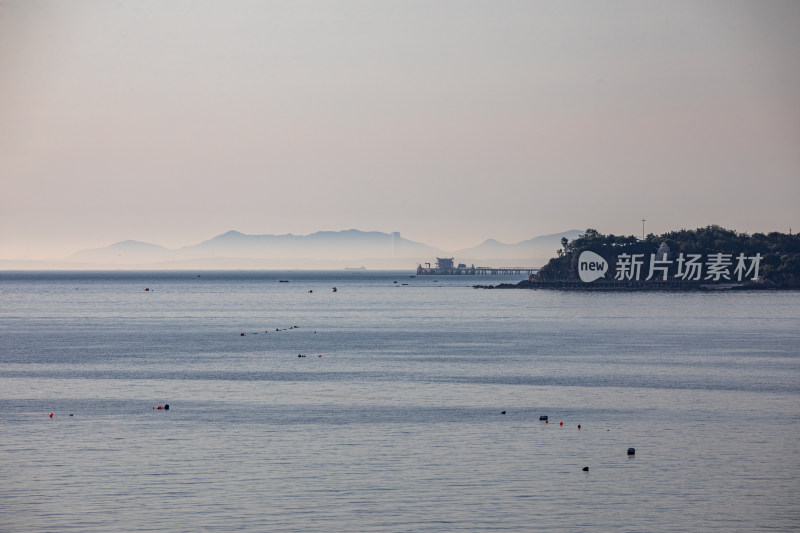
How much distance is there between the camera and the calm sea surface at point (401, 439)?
3234cm

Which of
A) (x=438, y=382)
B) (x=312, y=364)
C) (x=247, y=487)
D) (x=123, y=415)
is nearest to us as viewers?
(x=247, y=487)

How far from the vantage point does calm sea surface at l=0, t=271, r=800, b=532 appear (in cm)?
3234

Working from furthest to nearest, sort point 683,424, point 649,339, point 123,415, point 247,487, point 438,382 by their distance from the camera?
1. point 649,339
2. point 438,382
3. point 123,415
4. point 683,424
5. point 247,487

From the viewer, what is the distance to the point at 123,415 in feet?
171

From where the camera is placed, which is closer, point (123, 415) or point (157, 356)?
point (123, 415)

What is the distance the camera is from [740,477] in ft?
121

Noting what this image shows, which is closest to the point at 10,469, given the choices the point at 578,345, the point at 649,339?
the point at 578,345

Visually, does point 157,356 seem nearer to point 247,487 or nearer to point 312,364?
point 312,364

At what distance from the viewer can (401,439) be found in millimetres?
44281

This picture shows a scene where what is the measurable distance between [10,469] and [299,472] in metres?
12.4

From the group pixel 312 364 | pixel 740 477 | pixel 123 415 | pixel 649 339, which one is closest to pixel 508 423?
pixel 740 477

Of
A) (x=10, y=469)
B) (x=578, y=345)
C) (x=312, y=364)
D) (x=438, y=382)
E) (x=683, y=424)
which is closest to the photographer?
(x=10, y=469)

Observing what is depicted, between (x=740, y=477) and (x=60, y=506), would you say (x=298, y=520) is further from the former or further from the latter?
(x=740, y=477)

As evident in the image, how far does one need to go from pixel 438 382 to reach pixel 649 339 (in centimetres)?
5068
